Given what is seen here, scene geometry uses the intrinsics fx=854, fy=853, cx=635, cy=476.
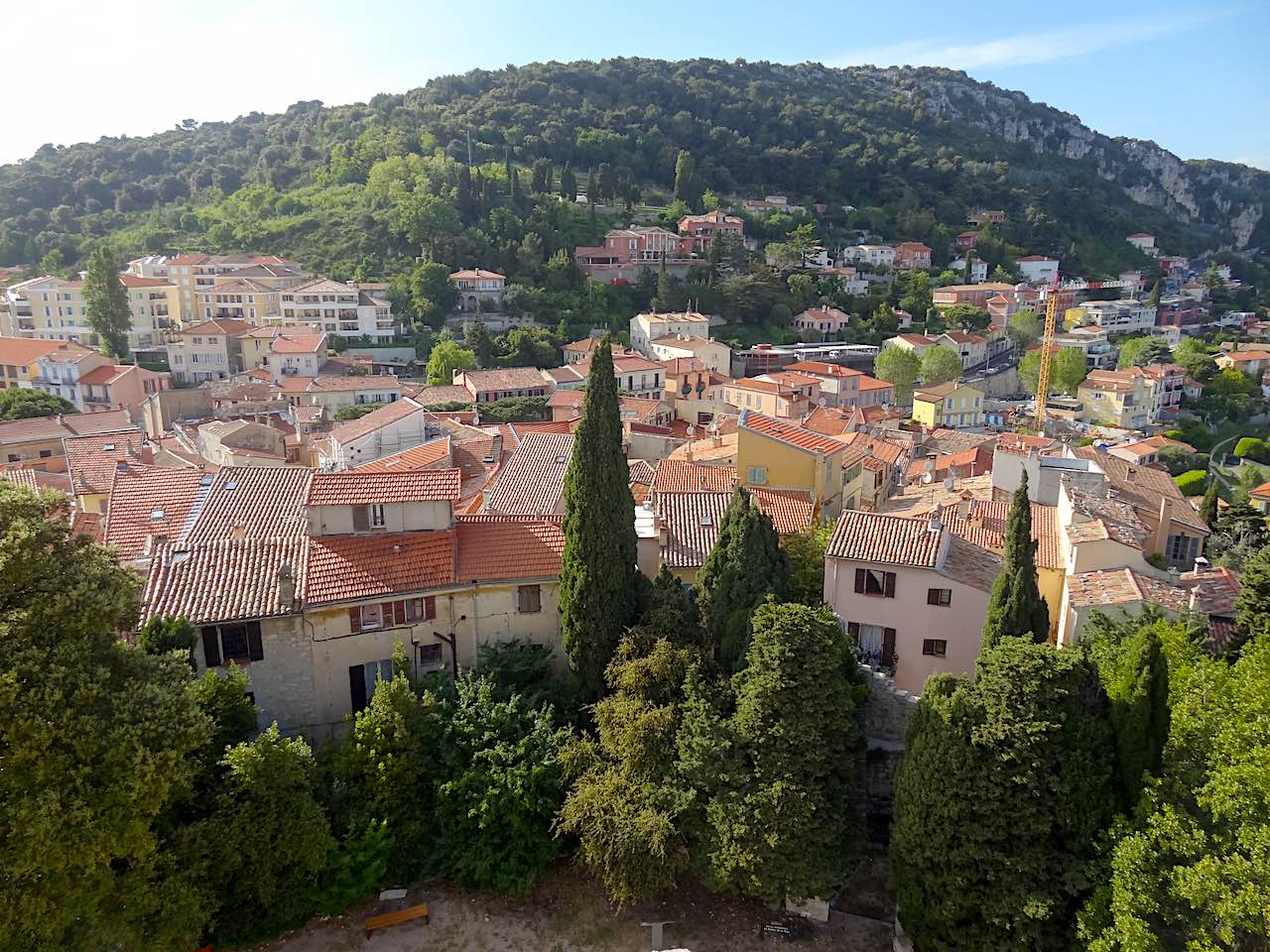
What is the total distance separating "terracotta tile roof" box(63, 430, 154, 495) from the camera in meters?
33.6

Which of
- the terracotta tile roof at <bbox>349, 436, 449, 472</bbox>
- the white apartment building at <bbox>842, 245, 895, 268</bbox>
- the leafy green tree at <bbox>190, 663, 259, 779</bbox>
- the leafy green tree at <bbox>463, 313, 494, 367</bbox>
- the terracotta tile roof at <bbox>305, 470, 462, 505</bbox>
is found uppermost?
the white apartment building at <bbox>842, 245, 895, 268</bbox>

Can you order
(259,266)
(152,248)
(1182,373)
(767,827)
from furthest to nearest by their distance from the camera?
1. (152,248)
2. (259,266)
3. (1182,373)
4. (767,827)

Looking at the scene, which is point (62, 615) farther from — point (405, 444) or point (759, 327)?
point (759, 327)

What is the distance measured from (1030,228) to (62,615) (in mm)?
156750

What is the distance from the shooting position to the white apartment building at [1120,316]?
365 feet

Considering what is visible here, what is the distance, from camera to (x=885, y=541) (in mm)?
22594

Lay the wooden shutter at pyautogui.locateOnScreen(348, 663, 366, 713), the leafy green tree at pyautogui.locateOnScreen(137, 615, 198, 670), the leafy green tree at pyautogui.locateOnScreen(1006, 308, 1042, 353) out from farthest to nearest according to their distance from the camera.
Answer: the leafy green tree at pyautogui.locateOnScreen(1006, 308, 1042, 353) → the wooden shutter at pyautogui.locateOnScreen(348, 663, 366, 713) → the leafy green tree at pyautogui.locateOnScreen(137, 615, 198, 670)

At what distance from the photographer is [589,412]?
20406 millimetres

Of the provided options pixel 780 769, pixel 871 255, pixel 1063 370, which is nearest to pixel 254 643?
pixel 780 769

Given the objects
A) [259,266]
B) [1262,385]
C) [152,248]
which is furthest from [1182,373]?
[152,248]

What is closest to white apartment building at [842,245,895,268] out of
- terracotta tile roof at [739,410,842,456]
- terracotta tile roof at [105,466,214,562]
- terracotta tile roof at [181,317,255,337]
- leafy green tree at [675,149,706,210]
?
leafy green tree at [675,149,706,210]

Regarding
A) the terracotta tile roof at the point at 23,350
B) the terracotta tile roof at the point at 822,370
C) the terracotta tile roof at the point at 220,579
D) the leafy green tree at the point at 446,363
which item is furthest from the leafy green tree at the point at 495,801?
the terracotta tile roof at the point at 23,350

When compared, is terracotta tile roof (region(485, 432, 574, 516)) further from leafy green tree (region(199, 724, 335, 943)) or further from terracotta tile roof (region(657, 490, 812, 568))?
leafy green tree (region(199, 724, 335, 943))

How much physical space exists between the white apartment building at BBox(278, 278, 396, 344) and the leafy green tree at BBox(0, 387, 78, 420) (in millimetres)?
28139
